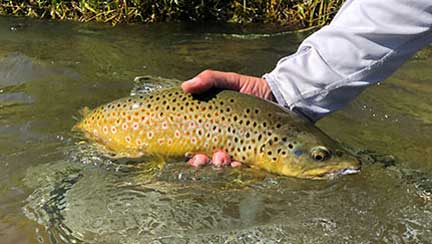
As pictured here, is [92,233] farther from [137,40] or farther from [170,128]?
[137,40]

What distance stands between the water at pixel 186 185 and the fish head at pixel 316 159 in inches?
3.3

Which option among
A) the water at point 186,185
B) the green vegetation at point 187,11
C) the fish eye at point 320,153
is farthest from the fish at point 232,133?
the green vegetation at point 187,11

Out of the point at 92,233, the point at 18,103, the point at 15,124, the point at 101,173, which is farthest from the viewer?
the point at 18,103

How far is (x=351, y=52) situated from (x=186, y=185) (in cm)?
125

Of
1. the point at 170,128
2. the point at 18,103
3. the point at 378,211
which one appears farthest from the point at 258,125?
the point at 18,103

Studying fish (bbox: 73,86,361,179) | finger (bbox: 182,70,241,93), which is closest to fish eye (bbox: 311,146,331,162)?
fish (bbox: 73,86,361,179)

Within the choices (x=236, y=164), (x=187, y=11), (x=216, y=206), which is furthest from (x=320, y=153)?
(x=187, y=11)

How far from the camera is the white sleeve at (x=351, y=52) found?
2.89m

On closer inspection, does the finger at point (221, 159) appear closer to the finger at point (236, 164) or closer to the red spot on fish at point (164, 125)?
the finger at point (236, 164)

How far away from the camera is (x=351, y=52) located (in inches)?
121

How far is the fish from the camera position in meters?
3.66

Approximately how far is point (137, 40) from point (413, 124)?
3500mm

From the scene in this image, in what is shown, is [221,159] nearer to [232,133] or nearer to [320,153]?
[232,133]

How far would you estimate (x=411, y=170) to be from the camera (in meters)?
4.10
